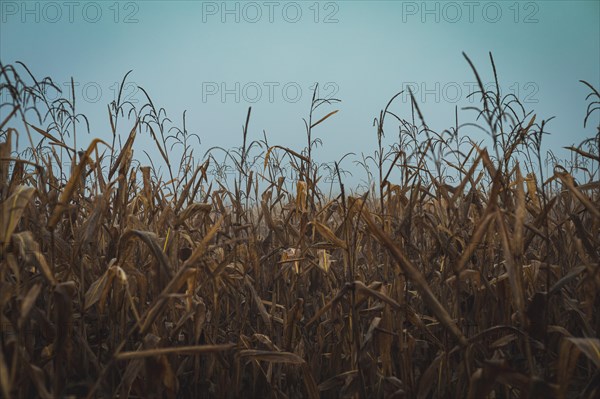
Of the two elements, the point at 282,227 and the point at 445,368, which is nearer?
the point at 445,368

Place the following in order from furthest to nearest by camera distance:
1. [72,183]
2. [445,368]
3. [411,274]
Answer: [445,368]
[72,183]
[411,274]

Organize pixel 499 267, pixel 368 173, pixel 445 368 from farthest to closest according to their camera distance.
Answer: pixel 368 173, pixel 499 267, pixel 445 368

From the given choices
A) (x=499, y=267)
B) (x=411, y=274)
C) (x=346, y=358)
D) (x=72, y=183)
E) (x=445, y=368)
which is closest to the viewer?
(x=411, y=274)

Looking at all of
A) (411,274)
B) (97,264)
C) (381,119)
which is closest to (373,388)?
(411,274)

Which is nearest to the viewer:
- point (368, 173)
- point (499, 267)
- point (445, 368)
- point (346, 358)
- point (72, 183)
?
point (72, 183)

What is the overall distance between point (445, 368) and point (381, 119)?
2.81ft

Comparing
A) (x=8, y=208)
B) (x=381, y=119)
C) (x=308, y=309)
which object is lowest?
(x=308, y=309)

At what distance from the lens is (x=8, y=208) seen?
1.18 m

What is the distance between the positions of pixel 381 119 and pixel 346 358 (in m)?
0.85

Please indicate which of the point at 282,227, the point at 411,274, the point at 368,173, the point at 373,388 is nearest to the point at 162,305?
the point at 411,274

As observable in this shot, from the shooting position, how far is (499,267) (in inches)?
85.9

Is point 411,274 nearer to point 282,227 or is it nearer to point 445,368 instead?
point 445,368

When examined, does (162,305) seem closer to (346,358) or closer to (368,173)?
(346,358)

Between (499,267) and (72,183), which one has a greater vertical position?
(72,183)
